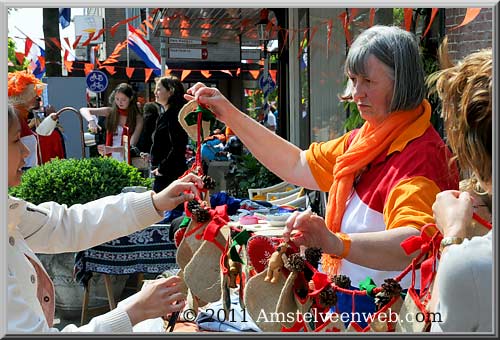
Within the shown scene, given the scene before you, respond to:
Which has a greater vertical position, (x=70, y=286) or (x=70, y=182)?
(x=70, y=182)

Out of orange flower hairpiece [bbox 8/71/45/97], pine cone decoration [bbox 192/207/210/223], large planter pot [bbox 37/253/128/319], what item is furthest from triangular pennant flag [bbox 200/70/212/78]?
pine cone decoration [bbox 192/207/210/223]

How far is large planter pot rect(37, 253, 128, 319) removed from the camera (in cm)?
490

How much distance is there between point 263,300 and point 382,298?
13.2 inches

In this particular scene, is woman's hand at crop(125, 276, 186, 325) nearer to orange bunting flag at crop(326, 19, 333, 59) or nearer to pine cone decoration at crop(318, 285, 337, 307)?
pine cone decoration at crop(318, 285, 337, 307)

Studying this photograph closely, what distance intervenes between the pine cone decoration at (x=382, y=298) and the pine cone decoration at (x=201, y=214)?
2.48ft

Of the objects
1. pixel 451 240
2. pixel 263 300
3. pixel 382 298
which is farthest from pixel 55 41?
pixel 451 240

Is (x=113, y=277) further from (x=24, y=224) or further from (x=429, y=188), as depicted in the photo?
(x=429, y=188)

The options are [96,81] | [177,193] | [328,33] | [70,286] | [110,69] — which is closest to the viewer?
[177,193]

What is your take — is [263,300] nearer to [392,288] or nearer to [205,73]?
[392,288]

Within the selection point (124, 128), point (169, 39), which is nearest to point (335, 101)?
point (124, 128)

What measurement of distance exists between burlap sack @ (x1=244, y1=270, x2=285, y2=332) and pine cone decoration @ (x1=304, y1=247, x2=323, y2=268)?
105mm

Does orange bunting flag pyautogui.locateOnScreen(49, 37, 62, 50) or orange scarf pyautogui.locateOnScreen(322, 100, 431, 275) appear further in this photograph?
orange bunting flag pyautogui.locateOnScreen(49, 37, 62, 50)

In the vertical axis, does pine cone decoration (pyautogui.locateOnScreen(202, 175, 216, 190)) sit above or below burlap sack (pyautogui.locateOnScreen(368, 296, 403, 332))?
above

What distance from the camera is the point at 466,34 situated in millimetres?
4023
